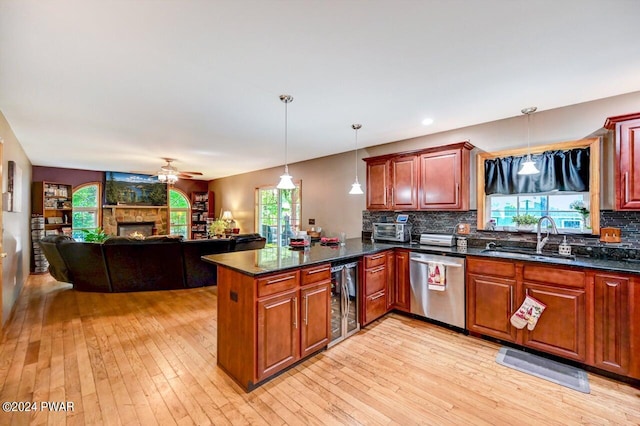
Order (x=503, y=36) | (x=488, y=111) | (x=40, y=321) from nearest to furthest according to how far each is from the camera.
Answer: (x=503, y=36), (x=488, y=111), (x=40, y=321)

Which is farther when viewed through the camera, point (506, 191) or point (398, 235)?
point (398, 235)

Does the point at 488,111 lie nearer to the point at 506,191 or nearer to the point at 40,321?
the point at 506,191

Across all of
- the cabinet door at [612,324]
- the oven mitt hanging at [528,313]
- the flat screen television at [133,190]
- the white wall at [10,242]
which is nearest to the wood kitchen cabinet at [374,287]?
the oven mitt hanging at [528,313]

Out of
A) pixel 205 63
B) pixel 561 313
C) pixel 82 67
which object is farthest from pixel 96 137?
pixel 561 313

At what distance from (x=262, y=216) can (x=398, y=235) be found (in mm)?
4337

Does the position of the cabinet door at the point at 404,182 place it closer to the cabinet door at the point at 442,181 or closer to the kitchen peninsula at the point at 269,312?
the cabinet door at the point at 442,181

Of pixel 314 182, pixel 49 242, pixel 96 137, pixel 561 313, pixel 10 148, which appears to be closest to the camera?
pixel 561 313

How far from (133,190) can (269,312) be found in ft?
25.8

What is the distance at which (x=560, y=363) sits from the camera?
2.55 meters

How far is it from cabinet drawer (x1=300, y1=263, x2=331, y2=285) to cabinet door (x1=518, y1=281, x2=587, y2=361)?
1.92m

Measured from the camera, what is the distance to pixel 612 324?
7.52 ft

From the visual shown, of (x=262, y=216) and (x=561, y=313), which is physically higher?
(x=262, y=216)

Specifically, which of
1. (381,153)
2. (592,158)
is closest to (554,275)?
(592,158)

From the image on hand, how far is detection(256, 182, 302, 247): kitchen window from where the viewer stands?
20.8 feet
